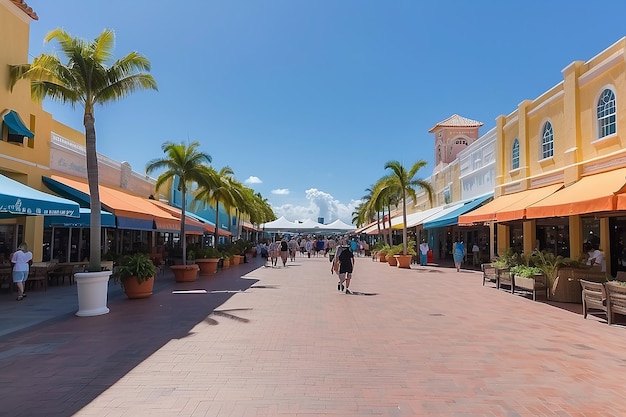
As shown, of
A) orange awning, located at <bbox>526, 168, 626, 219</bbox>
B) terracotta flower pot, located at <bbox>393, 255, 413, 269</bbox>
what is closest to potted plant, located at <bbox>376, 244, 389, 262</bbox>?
terracotta flower pot, located at <bbox>393, 255, 413, 269</bbox>

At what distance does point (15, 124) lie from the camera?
42.3 ft

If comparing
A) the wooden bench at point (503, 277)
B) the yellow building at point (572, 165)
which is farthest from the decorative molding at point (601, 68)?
the wooden bench at point (503, 277)

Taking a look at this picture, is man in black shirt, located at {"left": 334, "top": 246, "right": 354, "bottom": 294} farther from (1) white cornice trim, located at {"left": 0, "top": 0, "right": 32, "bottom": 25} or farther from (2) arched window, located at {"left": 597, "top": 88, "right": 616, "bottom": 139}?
(1) white cornice trim, located at {"left": 0, "top": 0, "right": 32, "bottom": 25}

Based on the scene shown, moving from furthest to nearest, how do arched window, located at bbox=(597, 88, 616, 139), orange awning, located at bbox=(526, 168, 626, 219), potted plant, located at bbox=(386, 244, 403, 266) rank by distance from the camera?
1. potted plant, located at bbox=(386, 244, 403, 266)
2. arched window, located at bbox=(597, 88, 616, 139)
3. orange awning, located at bbox=(526, 168, 626, 219)

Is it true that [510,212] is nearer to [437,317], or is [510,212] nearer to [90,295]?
[437,317]

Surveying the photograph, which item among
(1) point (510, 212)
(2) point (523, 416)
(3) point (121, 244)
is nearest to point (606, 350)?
(2) point (523, 416)

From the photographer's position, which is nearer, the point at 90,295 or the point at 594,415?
the point at 594,415

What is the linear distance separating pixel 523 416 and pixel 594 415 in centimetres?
71

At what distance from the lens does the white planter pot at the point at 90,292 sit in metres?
9.02

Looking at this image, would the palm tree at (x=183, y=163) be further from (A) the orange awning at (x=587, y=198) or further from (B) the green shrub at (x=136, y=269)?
(A) the orange awning at (x=587, y=198)

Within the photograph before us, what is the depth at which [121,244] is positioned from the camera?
21.8 metres

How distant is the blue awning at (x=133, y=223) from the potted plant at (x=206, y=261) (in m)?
2.77

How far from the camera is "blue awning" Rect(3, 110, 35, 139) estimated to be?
12.8 metres

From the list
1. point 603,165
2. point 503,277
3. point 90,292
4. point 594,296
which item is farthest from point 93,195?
point 603,165
